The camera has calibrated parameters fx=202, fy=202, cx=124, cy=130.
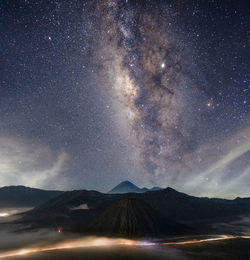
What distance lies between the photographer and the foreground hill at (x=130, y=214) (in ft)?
239

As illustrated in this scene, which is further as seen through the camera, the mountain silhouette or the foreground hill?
the foreground hill

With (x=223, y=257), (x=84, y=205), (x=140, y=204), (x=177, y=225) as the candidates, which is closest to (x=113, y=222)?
(x=140, y=204)

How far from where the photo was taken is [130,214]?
242 feet

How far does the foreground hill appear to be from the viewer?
72.8 meters

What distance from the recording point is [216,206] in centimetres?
18662

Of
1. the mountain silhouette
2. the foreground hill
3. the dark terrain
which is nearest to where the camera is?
the mountain silhouette

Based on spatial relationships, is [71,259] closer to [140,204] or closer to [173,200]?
[140,204]

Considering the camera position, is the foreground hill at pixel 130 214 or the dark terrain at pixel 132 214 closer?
the dark terrain at pixel 132 214

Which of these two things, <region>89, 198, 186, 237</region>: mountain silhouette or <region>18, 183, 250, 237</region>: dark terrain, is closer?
<region>89, 198, 186, 237</region>: mountain silhouette

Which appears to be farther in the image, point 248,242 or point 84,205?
point 84,205

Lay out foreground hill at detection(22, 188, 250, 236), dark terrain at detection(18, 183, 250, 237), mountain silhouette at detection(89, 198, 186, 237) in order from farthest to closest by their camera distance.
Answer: foreground hill at detection(22, 188, 250, 236) → dark terrain at detection(18, 183, 250, 237) → mountain silhouette at detection(89, 198, 186, 237)

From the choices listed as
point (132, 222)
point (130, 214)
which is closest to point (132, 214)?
point (130, 214)

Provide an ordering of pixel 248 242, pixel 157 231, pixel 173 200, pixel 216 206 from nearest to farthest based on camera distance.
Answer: pixel 248 242 < pixel 157 231 < pixel 173 200 < pixel 216 206

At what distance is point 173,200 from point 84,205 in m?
75.3
